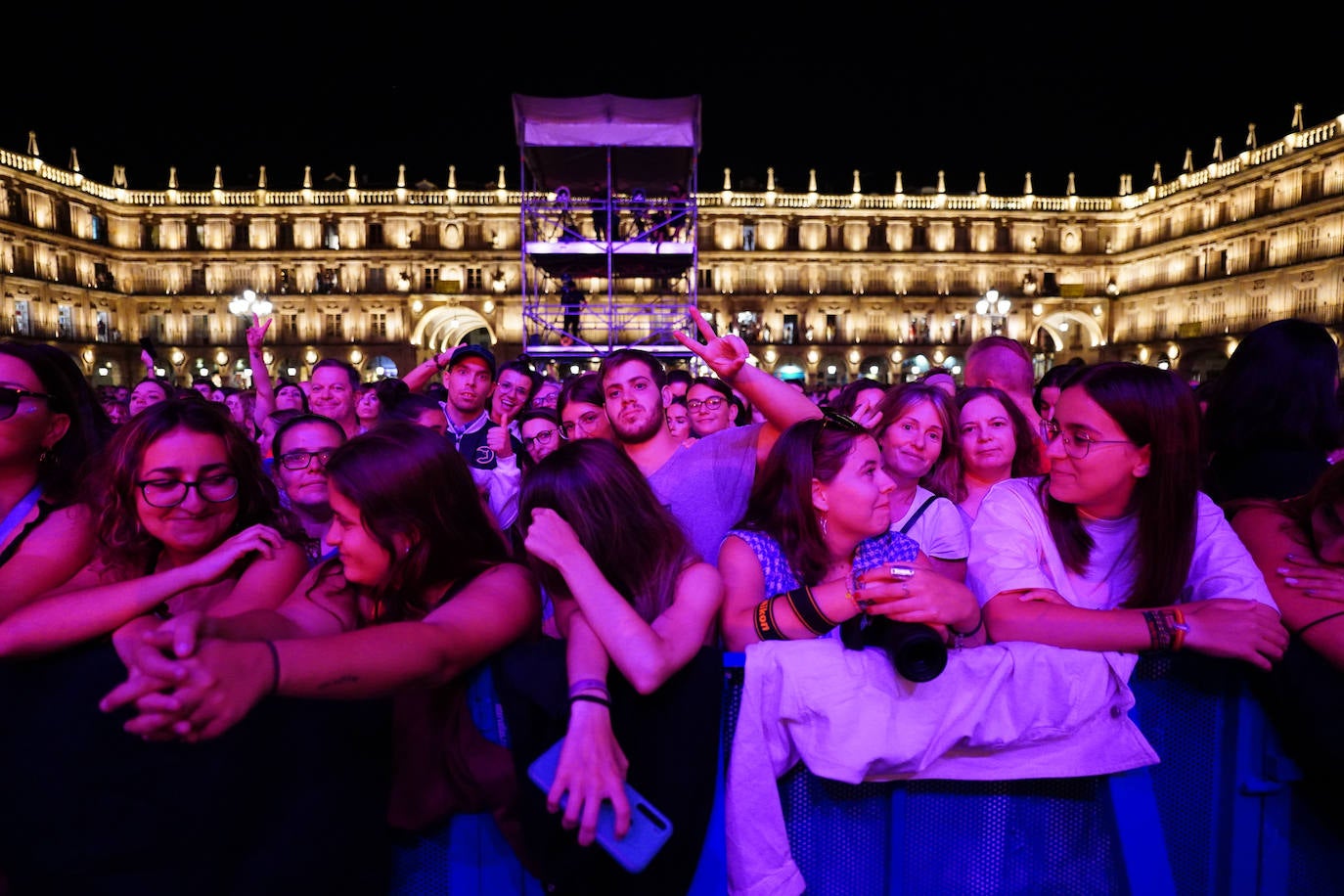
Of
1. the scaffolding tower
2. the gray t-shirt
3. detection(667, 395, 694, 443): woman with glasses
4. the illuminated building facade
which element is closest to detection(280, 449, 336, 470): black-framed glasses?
the gray t-shirt

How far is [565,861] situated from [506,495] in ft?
8.71

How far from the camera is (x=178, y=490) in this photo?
7.02 ft

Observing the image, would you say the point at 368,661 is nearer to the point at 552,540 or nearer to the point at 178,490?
the point at 552,540

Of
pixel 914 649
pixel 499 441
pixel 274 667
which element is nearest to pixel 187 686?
pixel 274 667

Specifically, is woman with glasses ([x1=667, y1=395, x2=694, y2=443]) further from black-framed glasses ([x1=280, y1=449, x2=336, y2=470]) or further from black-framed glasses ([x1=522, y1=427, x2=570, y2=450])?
black-framed glasses ([x1=280, y1=449, x2=336, y2=470])

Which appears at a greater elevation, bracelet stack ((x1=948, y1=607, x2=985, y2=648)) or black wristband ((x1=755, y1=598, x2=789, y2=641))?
black wristband ((x1=755, y1=598, x2=789, y2=641))

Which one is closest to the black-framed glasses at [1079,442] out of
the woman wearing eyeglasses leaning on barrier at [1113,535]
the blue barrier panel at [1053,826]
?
the woman wearing eyeglasses leaning on barrier at [1113,535]

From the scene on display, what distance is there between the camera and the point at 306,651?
4.88 ft

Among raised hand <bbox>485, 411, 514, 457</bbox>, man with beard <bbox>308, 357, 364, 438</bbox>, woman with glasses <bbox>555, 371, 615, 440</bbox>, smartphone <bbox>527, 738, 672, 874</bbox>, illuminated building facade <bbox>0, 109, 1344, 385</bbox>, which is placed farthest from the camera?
illuminated building facade <bbox>0, 109, 1344, 385</bbox>

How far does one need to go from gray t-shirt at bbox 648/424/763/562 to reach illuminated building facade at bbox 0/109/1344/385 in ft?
103

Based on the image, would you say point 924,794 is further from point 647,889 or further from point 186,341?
point 186,341

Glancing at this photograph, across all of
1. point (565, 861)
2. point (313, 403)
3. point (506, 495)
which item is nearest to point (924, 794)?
point (565, 861)

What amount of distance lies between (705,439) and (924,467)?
3.23 feet

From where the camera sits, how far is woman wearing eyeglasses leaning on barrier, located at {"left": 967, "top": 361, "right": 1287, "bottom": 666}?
2.00 m
